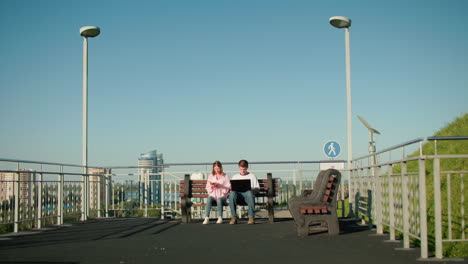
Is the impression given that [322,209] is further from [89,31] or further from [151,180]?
[89,31]

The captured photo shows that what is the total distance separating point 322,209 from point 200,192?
17.2 feet

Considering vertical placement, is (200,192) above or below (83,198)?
above

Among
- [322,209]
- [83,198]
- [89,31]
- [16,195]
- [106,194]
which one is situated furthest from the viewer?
[106,194]

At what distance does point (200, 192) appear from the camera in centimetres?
1416

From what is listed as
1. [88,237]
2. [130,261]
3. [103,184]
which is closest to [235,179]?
[88,237]

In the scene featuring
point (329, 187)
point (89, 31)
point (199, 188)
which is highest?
point (89, 31)

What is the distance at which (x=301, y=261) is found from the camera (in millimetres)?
6551

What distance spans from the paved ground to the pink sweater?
2.03 meters

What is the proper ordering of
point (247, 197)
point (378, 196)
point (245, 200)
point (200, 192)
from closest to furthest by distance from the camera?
point (378, 196) → point (247, 197) → point (245, 200) → point (200, 192)

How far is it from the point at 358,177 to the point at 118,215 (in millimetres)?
8388

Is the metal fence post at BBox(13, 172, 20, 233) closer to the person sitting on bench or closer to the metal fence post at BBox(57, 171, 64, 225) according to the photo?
the metal fence post at BBox(57, 171, 64, 225)

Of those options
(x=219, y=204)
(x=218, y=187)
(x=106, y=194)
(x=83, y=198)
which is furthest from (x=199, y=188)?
(x=106, y=194)

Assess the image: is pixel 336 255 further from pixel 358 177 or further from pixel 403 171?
pixel 358 177

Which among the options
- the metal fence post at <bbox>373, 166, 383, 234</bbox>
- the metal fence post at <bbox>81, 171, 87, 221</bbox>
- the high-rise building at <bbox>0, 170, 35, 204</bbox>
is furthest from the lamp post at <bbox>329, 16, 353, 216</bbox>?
the high-rise building at <bbox>0, 170, 35, 204</bbox>
